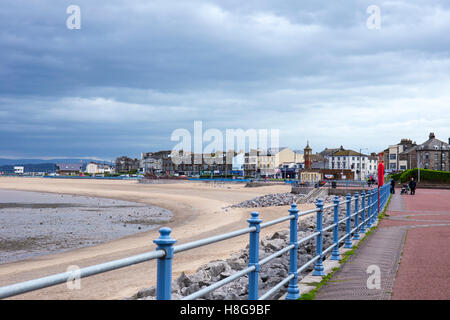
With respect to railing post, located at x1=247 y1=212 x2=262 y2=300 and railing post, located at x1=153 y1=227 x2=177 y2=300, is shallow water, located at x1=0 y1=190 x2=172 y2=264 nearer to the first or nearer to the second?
railing post, located at x1=247 y1=212 x2=262 y2=300

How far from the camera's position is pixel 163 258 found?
3.24m

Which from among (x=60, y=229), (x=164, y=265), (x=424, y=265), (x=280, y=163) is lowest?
(x=60, y=229)

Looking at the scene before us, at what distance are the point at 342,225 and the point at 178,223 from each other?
11.6 metres

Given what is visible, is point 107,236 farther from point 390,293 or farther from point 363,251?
point 390,293

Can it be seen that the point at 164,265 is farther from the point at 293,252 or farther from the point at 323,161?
the point at 323,161

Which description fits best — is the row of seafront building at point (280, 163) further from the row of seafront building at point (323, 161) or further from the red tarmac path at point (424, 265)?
the red tarmac path at point (424, 265)

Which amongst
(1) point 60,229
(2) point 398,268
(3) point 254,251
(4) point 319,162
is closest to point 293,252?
(3) point 254,251

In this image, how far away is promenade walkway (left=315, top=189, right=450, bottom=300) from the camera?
21.9ft

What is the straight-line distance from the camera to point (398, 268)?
8.55m

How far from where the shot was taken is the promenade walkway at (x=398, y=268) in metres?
6.67

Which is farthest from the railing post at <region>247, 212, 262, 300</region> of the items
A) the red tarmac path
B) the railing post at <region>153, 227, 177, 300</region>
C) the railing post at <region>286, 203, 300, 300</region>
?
the red tarmac path

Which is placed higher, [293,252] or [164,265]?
[164,265]

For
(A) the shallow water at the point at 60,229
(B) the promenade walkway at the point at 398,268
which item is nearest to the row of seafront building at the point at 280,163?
(A) the shallow water at the point at 60,229

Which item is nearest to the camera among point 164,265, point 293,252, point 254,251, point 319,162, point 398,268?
point 164,265
